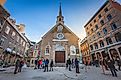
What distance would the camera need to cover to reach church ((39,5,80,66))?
25734 mm

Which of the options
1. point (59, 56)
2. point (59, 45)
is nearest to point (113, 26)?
point (59, 45)

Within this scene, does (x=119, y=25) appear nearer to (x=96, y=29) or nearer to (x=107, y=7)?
(x=107, y=7)

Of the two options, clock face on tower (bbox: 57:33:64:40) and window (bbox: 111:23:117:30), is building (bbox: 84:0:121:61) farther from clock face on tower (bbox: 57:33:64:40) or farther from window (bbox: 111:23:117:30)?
clock face on tower (bbox: 57:33:64:40)

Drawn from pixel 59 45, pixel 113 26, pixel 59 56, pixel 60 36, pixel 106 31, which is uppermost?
pixel 113 26

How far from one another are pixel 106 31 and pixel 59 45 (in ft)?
44.0

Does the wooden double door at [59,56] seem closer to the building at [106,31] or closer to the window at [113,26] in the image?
the building at [106,31]

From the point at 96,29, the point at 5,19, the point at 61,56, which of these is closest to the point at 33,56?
the point at 61,56

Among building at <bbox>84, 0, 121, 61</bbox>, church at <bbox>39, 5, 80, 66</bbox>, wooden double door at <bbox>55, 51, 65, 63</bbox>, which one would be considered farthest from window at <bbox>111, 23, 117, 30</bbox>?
wooden double door at <bbox>55, 51, 65, 63</bbox>

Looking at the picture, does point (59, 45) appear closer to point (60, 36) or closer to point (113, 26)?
point (60, 36)

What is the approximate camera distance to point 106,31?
26.7 m

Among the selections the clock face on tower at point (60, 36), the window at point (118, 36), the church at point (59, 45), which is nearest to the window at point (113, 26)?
the window at point (118, 36)

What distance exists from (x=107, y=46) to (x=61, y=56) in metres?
12.4

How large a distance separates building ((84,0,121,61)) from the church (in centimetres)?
743

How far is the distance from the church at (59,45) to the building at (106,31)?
292 inches
